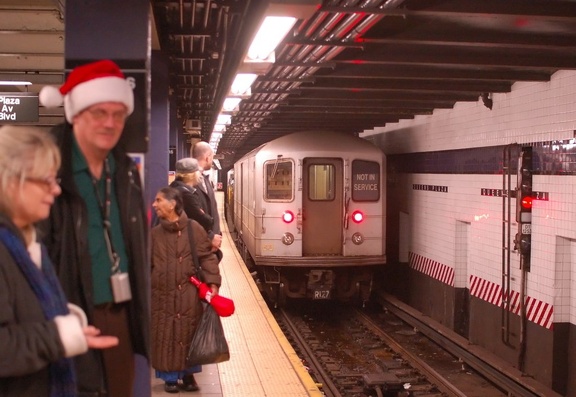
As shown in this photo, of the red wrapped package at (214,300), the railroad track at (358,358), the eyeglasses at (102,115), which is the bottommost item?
the railroad track at (358,358)

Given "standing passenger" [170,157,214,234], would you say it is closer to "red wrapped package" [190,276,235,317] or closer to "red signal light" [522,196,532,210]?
"red wrapped package" [190,276,235,317]

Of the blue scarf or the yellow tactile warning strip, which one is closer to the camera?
the blue scarf

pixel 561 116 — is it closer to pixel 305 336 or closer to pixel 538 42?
pixel 538 42

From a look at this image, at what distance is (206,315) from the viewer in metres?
5.48

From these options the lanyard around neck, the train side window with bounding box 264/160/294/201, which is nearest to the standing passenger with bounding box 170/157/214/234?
the lanyard around neck

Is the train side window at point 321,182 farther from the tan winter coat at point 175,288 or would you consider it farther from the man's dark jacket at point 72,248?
the man's dark jacket at point 72,248

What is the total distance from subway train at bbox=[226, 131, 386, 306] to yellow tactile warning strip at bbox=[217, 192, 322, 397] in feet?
6.26

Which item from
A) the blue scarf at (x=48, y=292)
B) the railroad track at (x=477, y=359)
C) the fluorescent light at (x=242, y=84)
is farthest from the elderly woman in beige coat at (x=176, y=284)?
the railroad track at (x=477, y=359)

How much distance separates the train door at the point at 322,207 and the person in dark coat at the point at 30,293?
408 inches

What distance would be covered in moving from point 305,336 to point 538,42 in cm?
652

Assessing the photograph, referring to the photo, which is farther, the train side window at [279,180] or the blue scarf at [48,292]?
the train side window at [279,180]

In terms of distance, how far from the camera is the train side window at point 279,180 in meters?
12.7

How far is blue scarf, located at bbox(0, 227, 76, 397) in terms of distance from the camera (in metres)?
2.18

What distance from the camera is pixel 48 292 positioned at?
2240mm
